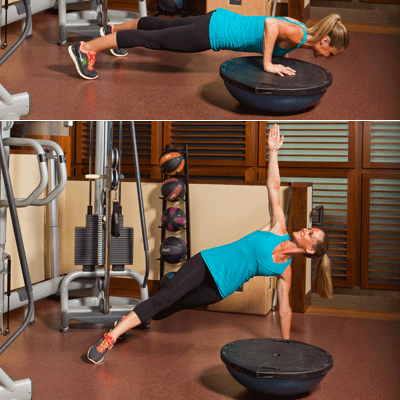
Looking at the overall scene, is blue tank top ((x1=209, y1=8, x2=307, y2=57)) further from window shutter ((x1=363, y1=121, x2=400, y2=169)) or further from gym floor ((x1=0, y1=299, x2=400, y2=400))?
window shutter ((x1=363, y1=121, x2=400, y2=169))

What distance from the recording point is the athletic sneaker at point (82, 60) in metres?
2.95

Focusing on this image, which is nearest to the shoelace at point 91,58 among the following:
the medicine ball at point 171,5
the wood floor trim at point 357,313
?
the medicine ball at point 171,5

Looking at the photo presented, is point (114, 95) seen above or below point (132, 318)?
above

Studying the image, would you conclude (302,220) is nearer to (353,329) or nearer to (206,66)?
(353,329)

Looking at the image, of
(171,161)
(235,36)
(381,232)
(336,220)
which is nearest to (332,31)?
(235,36)

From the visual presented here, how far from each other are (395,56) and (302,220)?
152 centimetres

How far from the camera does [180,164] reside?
14.2 ft

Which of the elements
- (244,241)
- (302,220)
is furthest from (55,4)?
(302,220)

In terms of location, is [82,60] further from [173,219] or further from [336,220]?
[336,220]

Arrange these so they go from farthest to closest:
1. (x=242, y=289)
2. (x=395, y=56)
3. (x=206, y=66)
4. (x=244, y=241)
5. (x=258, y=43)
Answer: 1. (x=242, y=289)
2. (x=395, y=56)
3. (x=206, y=66)
4. (x=244, y=241)
5. (x=258, y=43)

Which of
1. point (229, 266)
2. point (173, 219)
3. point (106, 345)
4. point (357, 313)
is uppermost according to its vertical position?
point (229, 266)

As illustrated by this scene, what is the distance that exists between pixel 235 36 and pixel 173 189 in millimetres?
1794

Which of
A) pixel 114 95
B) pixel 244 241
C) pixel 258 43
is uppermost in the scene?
pixel 258 43

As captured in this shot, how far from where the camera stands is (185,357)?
3.42 meters
